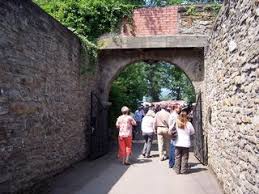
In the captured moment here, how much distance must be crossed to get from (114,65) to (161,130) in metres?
3.14

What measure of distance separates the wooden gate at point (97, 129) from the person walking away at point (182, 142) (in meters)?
3.05

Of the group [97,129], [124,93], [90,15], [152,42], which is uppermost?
[90,15]

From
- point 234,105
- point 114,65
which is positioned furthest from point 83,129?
point 234,105

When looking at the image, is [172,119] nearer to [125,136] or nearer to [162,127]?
[162,127]

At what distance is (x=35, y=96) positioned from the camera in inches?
317

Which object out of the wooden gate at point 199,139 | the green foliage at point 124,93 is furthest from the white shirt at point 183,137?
the green foliage at point 124,93

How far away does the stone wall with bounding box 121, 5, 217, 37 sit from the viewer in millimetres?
13398

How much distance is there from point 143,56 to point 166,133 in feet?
10.3

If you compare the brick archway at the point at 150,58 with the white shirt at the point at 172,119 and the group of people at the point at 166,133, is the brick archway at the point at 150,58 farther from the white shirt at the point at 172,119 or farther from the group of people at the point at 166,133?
the white shirt at the point at 172,119

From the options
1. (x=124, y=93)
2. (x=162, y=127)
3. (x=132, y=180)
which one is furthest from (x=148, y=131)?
(x=124, y=93)

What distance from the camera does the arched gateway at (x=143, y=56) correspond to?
13227mm

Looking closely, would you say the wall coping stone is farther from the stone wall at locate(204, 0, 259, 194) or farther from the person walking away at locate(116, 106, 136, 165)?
the stone wall at locate(204, 0, 259, 194)

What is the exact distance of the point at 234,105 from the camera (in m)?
6.63

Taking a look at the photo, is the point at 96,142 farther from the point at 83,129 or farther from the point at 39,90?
the point at 39,90
